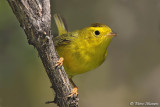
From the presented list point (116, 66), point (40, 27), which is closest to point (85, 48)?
point (40, 27)

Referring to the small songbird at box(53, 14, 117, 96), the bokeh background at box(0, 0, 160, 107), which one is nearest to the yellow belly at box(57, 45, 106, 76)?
the small songbird at box(53, 14, 117, 96)

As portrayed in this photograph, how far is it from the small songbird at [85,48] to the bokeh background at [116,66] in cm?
151

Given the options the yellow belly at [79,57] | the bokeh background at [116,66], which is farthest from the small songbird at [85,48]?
the bokeh background at [116,66]

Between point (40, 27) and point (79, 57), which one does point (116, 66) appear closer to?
point (79, 57)

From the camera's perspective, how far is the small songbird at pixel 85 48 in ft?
11.8

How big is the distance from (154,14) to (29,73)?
323cm

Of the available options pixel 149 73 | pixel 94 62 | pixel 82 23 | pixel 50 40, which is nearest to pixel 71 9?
pixel 82 23

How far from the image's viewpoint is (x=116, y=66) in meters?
6.09

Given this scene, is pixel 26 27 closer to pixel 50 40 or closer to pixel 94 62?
pixel 50 40

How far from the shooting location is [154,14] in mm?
6109

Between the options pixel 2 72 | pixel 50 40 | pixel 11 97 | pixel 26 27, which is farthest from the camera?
pixel 11 97

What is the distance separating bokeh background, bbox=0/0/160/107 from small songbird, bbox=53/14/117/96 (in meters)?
1.51

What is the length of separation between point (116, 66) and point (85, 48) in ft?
8.58

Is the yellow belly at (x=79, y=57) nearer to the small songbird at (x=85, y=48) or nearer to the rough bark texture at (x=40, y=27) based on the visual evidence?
the small songbird at (x=85, y=48)
